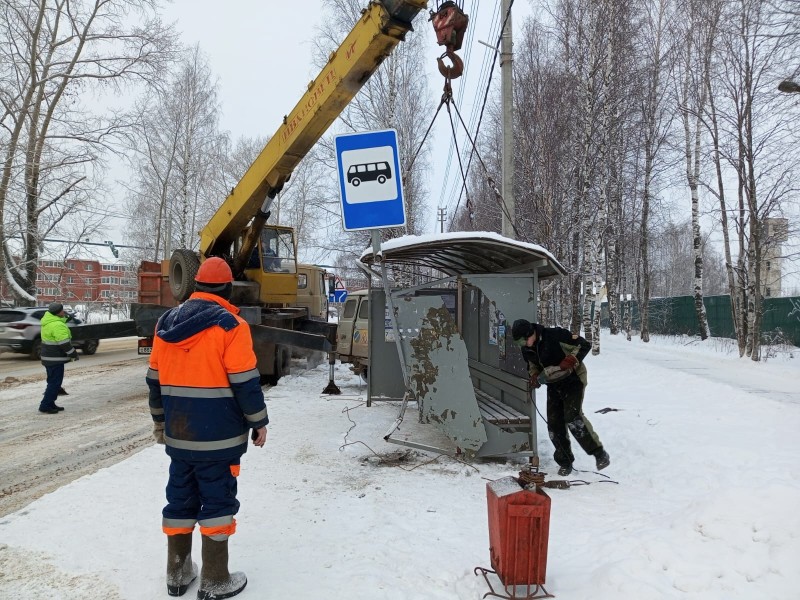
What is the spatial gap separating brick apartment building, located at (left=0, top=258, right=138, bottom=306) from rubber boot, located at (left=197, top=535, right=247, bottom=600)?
70.9ft

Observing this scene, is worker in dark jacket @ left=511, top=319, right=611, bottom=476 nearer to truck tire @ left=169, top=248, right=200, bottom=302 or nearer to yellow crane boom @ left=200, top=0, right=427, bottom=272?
yellow crane boom @ left=200, top=0, right=427, bottom=272

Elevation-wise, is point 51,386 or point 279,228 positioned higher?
point 279,228

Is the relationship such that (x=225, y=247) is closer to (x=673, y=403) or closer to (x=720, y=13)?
(x=673, y=403)

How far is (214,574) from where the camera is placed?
2.88m

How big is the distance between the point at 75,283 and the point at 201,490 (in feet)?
130

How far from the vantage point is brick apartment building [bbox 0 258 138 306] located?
2310 centimetres

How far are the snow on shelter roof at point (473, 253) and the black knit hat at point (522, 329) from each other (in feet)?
2.23

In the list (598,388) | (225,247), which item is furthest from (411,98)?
Result: (598,388)

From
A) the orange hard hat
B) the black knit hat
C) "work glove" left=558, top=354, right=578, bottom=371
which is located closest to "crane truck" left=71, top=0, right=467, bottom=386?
the black knit hat

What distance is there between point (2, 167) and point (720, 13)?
23.2 m

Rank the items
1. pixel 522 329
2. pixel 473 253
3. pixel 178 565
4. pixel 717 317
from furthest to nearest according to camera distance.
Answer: pixel 717 317 < pixel 473 253 < pixel 522 329 < pixel 178 565

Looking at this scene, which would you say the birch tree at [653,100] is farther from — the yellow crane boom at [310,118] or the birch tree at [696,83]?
the yellow crane boom at [310,118]

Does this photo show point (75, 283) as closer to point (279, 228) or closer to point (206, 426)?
point (279, 228)

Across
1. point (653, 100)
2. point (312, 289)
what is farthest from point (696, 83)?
point (312, 289)
